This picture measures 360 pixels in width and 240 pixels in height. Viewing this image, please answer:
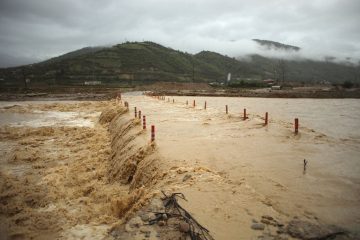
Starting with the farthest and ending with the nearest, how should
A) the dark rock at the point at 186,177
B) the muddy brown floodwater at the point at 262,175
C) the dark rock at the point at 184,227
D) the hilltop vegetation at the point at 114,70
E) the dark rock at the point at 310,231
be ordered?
the hilltop vegetation at the point at 114,70, the dark rock at the point at 186,177, the muddy brown floodwater at the point at 262,175, the dark rock at the point at 184,227, the dark rock at the point at 310,231

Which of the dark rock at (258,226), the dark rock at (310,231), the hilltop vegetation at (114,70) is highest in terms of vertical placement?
the hilltop vegetation at (114,70)

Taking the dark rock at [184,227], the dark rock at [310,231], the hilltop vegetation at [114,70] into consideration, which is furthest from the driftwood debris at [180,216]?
the hilltop vegetation at [114,70]

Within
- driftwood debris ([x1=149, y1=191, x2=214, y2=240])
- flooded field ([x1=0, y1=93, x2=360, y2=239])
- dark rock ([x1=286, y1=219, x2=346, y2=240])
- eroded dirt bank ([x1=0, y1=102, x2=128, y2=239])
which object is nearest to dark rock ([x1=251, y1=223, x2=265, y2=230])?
flooded field ([x1=0, y1=93, x2=360, y2=239])

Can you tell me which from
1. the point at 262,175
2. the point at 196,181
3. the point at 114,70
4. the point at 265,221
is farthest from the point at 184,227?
the point at 114,70

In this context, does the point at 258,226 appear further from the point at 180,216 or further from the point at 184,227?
the point at 180,216

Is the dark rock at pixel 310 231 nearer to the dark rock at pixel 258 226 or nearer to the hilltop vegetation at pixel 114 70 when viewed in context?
the dark rock at pixel 258 226

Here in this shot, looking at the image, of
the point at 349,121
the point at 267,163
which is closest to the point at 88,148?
the point at 267,163

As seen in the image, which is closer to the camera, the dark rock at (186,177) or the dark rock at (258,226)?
the dark rock at (258,226)

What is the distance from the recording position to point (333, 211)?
7348 mm

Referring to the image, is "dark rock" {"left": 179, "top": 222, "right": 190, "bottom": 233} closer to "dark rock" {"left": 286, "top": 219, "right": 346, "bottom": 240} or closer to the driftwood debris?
the driftwood debris

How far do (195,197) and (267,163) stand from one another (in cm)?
477

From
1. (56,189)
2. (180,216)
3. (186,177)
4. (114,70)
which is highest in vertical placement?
(114,70)

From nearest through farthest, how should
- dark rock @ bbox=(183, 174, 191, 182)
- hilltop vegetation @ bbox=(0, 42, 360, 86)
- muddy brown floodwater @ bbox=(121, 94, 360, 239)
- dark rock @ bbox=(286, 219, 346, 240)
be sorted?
dark rock @ bbox=(286, 219, 346, 240) → muddy brown floodwater @ bbox=(121, 94, 360, 239) → dark rock @ bbox=(183, 174, 191, 182) → hilltop vegetation @ bbox=(0, 42, 360, 86)

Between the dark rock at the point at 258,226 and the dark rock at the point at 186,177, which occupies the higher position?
the dark rock at the point at 186,177
